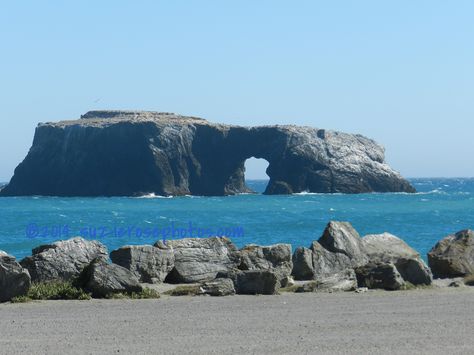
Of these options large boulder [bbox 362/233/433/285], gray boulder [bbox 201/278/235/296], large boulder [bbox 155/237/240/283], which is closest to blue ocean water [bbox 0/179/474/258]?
large boulder [bbox 362/233/433/285]

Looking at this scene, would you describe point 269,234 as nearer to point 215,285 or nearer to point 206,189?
point 215,285

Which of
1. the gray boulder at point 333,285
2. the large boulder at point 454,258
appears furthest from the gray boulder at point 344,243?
the gray boulder at point 333,285

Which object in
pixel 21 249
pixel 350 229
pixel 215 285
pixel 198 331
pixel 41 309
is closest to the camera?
pixel 198 331

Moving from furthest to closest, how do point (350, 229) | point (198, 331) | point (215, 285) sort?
point (350, 229)
point (215, 285)
point (198, 331)

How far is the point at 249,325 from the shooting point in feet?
48.5

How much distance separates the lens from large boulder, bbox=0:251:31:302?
17.6 m

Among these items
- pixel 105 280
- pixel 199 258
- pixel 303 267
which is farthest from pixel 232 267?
pixel 105 280

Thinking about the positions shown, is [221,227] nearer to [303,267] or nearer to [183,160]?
[303,267]

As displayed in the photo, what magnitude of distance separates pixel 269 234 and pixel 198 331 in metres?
38.4

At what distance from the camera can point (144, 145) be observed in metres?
138

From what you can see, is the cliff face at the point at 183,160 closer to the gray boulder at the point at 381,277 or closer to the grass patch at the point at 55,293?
the gray boulder at the point at 381,277

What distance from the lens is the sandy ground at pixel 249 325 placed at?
12.8 m

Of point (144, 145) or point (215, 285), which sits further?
point (144, 145)

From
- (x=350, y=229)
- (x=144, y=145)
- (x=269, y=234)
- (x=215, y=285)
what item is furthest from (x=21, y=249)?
(x=144, y=145)
